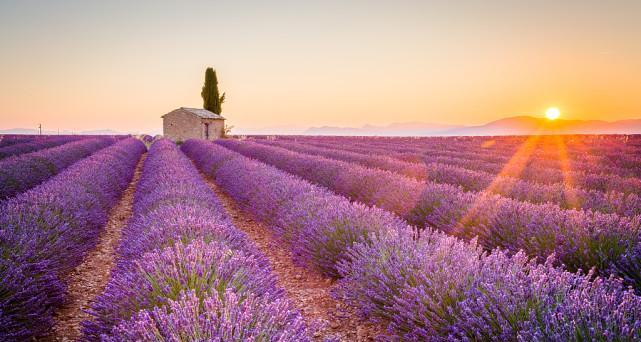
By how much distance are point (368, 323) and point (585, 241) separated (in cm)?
186

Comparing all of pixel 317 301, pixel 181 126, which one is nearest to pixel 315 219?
pixel 317 301

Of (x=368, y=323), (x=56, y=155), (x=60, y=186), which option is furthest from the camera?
(x=56, y=155)

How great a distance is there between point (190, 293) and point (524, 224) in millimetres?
3057

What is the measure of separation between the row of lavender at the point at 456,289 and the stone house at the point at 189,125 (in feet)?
91.5

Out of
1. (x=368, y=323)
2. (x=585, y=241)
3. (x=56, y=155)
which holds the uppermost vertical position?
(x=56, y=155)

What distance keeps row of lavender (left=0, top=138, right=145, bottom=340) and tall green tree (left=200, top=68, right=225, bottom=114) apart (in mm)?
36609

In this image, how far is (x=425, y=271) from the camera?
2221 mm

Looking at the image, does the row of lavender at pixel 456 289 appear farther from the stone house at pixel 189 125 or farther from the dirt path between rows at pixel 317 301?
the stone house at pixel 189 125

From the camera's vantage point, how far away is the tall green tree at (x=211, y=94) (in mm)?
40906

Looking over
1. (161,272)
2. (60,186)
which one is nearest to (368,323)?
(161,272)

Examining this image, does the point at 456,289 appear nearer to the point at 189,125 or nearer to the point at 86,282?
the point at 86,282

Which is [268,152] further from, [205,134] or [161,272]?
[205,134]

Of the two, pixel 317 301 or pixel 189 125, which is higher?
pixel 189 125

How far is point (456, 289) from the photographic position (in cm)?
202
